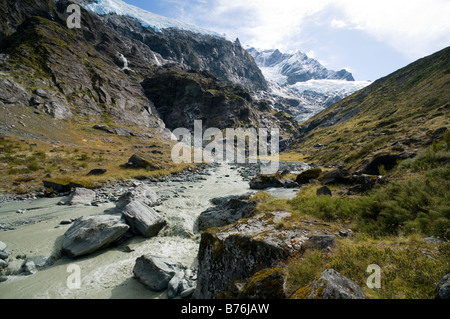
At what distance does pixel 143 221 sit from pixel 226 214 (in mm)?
6413

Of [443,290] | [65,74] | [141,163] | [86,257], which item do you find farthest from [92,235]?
[65,74]

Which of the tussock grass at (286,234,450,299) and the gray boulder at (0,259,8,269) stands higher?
the tussock grass at (286,234,450,299)

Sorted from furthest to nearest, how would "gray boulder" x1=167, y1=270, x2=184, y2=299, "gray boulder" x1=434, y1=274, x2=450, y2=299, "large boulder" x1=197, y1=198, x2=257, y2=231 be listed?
"large boulder" x1=197, y1=198, x2=257, y2=231, "gray boulder" x1=167, y1=270, x2=184, y2=299, "gray boulder" x1=434, y1=274, x2=450, y2=299

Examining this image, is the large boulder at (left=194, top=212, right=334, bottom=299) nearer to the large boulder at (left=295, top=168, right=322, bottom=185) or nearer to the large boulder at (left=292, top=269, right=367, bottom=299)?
the large boulder at (left=292, top=269, right=367, bottom=299)

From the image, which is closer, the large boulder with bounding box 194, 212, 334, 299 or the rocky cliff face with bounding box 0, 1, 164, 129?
the large boulder with bounding box 194, 212, 334, 299

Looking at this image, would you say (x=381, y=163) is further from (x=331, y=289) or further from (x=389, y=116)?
(x=389, y=116)

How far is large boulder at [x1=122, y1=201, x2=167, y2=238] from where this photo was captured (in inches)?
574

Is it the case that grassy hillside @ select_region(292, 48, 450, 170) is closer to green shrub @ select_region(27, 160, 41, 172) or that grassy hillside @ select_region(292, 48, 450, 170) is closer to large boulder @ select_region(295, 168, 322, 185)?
large boulder @ select_region(295, 168, 322, 185)

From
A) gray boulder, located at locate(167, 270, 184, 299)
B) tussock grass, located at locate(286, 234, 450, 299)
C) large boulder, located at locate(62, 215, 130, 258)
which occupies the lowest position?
gray boulder, located at locate(167, 270, 184, 299)

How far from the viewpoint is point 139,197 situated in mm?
19797

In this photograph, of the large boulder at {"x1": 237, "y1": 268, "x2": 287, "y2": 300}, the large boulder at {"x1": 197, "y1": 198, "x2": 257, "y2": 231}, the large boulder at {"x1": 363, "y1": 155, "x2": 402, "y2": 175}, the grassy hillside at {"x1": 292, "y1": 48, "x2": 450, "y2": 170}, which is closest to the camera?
the large boulder at {"x1": 237, "y1": 268, "x2": 287, "y2": 300}

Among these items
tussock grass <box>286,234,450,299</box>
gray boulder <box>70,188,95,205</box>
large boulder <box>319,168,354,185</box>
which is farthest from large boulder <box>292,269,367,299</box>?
gray boulder <box>70,188,95,205</box>

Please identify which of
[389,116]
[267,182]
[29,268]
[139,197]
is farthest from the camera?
[389,116]

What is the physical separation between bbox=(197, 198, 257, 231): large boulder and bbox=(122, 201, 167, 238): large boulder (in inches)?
131
